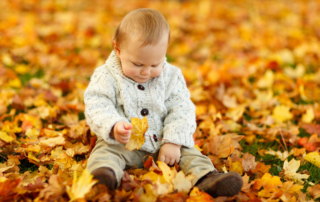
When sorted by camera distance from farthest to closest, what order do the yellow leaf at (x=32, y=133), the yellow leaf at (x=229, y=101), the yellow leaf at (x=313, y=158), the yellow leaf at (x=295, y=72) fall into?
1. the yellow leaf at (x=295, y=72)
2. the yellow leaf at (x=229, y=101)
3. the yellow leaf at (x=32, y=133)
4. the yellow leaf at (x=313, y=158)

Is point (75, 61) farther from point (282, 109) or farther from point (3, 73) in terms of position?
point (282, 109)

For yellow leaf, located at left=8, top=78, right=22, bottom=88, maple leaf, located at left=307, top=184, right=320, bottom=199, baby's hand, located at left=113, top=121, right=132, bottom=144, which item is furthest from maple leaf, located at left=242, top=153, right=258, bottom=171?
yellow leaf, located at left=8, top=78, right=22, bottom=88

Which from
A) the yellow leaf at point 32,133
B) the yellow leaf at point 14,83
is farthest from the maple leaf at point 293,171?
the yellow leaf at point 14,83

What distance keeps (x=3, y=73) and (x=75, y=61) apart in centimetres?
85

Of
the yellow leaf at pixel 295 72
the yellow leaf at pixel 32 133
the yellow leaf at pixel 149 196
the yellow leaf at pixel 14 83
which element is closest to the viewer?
the yellow leaf at pixel 149 196

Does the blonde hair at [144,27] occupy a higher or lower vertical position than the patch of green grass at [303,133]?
higher

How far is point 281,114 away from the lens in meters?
2.57

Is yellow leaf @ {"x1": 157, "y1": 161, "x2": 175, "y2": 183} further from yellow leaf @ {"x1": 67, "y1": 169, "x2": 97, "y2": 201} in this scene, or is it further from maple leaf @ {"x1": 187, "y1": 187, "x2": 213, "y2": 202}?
yellow leaf @ {"x1": 67, "y1": 169, "x2": 97, "y2": 201}

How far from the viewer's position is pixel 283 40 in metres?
4.70

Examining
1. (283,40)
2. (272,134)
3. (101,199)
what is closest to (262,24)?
(283,40)

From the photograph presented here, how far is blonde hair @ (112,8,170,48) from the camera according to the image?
1.58 metres

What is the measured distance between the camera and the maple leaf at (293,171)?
1759 mm

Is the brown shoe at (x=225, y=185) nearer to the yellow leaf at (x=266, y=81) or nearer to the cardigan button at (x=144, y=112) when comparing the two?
the cardigan button at (x=144, y=112)

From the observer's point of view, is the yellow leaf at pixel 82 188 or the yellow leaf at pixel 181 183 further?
the yellow leaf at pixel 181 183
